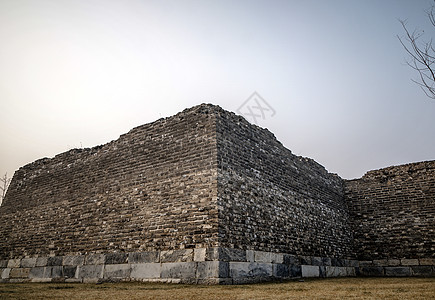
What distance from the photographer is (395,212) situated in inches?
515

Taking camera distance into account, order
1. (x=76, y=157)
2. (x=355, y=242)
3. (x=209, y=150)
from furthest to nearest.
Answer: (x=355, y=242)
(x=76, y=157)
(x=209, y=150)

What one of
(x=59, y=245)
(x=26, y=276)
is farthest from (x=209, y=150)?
(x=26, y=276)

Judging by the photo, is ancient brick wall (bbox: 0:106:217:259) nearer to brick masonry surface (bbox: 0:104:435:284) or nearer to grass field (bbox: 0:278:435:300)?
brick masonry surface (bbox: 0:104:435:284)

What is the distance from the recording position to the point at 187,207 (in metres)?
7.88

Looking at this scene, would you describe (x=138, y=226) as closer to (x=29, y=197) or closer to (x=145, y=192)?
(x=145, y=192)

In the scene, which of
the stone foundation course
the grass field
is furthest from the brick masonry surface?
the grass field

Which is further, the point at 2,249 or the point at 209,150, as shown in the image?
the point at 2,249

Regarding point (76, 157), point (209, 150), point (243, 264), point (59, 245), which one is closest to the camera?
point (243, 264)

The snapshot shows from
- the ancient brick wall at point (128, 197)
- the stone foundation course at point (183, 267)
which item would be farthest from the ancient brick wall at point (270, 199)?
the ancient brick wall at point (128, 197)

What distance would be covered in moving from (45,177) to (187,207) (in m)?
7.35

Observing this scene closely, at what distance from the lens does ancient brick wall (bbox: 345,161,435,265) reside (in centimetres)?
1234

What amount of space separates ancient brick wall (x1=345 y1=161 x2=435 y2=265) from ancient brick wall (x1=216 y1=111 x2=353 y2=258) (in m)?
1.06

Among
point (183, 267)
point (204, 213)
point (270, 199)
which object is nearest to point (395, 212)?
point (270, 199)

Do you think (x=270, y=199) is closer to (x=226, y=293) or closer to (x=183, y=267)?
(x=183, y=267)
